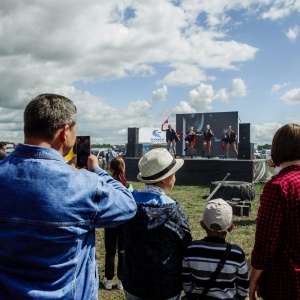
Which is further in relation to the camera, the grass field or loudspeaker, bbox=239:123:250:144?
loudspeaker, bbox=239:123:250:144

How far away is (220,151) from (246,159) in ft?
20.7

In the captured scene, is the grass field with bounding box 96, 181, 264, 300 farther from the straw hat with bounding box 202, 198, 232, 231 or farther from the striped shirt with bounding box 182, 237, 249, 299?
the straw hat with bounding box 202, 198, 232, 231

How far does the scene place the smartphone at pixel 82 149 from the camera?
5.81ft

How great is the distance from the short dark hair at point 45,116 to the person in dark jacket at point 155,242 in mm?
855

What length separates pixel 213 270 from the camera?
2057mm

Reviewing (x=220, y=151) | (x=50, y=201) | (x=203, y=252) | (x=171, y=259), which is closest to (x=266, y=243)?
(x=203, y=252)

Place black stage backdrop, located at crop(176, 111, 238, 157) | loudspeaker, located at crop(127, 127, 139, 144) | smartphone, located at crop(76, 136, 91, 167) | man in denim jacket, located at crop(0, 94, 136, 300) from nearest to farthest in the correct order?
1. man in denim jacket, located at crop(0, 94, 136, 300)
2. smartphone, located at crop(76, 136, 91, 167)
3. loudspeaker, located at crop(127, 127, 139, 144)
4. black stage backdrop, located at crop(176, 111, 238, 157)

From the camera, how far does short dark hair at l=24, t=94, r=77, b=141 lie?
4.58 feet

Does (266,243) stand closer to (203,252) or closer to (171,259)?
(203,252)

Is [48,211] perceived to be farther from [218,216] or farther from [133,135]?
[133,135]

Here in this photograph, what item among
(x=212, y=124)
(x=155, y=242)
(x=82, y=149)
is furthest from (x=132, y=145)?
(x=82, y=149)

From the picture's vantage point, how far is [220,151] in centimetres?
2284

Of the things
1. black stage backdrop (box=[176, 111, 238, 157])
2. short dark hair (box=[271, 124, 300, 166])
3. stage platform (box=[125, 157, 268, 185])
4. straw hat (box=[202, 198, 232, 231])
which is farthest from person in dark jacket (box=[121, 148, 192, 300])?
black stage backdrop (box=[176, 111, 238, 157])

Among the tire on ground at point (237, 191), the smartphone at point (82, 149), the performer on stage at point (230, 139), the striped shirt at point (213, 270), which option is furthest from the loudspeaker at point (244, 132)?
the smartphone at point (82, 149)
